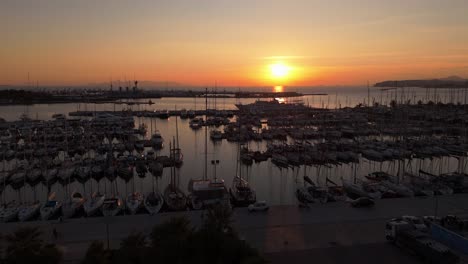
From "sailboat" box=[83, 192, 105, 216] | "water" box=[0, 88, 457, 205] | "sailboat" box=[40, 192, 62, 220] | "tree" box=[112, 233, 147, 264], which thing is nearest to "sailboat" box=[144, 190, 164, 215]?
"sailboat" box=[83, 192, 105, 216]

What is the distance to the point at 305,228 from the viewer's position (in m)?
12.5

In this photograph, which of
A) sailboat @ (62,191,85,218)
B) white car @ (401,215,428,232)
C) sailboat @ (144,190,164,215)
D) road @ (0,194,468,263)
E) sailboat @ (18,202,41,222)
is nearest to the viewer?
road @ (0,194,468,263)

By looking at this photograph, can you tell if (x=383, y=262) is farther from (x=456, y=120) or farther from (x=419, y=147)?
(x=456, y=120)

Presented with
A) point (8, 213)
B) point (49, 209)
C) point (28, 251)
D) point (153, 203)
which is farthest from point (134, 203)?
point (28, 251)

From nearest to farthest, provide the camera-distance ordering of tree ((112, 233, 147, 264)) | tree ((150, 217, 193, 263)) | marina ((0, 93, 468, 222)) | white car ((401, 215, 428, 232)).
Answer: tree ((150, 217, 193, 263))
tree ((112, 233, 147, 264))
white car ((401, 215, 428, 232))
marina ((0, 93, 468, 222))

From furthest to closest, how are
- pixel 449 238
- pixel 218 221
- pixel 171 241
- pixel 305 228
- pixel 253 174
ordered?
pixel 253 174 < pixel 305 228 < pixel 449 238 < pixel 218 221 < pixel 171 241

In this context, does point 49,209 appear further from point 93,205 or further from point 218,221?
point 218,221

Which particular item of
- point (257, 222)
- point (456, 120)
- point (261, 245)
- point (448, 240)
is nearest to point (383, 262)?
point (448, 240)

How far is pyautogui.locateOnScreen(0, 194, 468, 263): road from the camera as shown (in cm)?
1059

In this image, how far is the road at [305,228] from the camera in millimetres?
10586

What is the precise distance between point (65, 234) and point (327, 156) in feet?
62.2

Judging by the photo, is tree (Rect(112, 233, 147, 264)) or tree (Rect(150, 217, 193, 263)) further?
tree (Rect(112, 233, 147, 264))

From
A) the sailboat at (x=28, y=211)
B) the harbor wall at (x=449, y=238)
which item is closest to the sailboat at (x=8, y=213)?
the sailboat at (x=28, y=211)

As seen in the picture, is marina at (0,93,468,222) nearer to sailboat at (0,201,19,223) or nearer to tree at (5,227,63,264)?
sailboat at (0,201,19,223)
